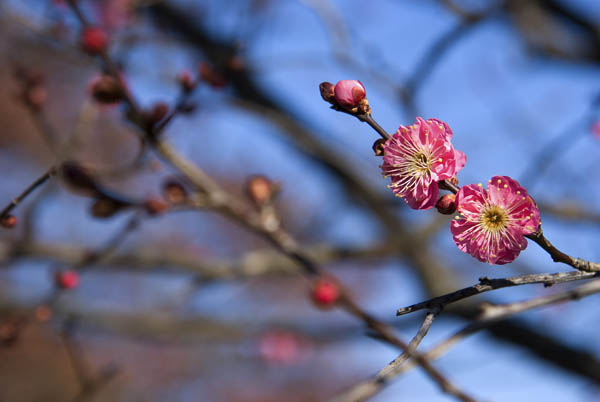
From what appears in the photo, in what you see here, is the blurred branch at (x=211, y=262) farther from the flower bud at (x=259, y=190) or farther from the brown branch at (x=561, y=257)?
the brown branch at (x=561, y=257)

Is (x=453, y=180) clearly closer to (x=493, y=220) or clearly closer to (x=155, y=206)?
(x=493, y=220)

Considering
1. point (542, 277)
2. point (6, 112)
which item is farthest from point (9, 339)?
point (6, 112)

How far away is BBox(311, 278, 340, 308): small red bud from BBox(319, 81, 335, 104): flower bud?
2.50 ft

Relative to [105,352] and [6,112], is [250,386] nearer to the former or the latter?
[105,352]

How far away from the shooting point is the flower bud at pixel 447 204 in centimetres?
78

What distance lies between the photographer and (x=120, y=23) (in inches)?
103

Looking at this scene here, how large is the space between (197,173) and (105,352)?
19.7ft

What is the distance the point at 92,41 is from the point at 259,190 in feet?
2.00

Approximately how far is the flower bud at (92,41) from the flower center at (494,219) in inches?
40.0

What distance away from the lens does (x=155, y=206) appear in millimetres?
1326

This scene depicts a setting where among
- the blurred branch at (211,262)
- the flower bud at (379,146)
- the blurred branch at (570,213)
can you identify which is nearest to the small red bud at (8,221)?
the flower bud at (379,146)

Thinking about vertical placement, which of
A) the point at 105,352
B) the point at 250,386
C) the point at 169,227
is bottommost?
the point at 250,386

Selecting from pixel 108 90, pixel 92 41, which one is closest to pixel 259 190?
pixel 108 90

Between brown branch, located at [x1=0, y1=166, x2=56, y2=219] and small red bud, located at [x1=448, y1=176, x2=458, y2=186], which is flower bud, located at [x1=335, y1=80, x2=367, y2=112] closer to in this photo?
small red bud, located at [x1=448, y1=176, x2=458, y2=186]
